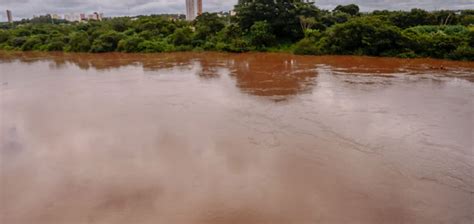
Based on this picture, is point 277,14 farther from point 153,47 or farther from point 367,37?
point 153,47

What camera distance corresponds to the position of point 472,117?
7145mm

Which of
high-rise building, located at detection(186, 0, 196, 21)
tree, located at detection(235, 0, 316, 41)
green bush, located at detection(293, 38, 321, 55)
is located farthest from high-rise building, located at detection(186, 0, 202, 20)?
green bush, located at detection(293, 38, 321, 55)

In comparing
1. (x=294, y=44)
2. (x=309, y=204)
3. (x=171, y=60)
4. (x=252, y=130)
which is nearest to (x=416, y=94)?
(x=252, y=130)

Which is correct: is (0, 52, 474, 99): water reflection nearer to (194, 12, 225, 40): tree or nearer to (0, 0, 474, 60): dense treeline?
(0, 0, 474, 60): dense treeline

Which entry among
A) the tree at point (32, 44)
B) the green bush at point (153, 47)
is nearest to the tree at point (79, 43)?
the tree at point (32, 44)

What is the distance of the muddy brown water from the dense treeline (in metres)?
3.94

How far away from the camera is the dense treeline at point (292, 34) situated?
1484 cm

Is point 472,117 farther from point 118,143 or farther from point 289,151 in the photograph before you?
point 118,143

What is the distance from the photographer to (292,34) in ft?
59.5

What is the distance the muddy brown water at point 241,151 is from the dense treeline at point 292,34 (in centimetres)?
394

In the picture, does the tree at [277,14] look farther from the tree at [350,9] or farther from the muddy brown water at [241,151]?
the muddy brown water at [241,151]

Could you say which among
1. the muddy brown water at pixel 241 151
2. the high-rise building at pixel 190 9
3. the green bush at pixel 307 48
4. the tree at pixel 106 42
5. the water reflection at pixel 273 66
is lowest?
the muddy brown water at pixel 241 151

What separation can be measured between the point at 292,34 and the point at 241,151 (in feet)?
44.5

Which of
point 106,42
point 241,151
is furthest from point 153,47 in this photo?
point 241,151
